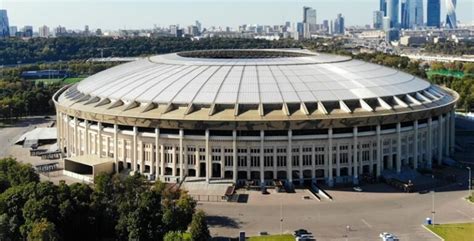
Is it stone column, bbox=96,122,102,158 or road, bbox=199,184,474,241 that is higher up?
stone column, bbox=96,122,102,158

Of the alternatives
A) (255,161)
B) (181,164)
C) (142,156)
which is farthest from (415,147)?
(142,156)

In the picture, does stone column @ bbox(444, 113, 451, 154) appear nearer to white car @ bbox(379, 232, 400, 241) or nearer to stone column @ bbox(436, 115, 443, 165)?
stone column @ bbox(436, 115, 443, 165)

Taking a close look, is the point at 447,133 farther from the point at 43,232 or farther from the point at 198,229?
the point at 43,232

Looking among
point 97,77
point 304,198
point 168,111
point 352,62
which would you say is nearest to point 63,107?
point 97,77

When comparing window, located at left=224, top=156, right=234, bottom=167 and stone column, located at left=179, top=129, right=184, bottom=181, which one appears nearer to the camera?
window, located at left=224, top=156, right=234, bottom=167

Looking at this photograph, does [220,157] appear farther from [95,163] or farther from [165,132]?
[95,163]

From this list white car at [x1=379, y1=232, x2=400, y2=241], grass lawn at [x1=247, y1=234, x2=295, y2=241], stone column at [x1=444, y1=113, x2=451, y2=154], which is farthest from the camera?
stone column at [x1=444, y1=113, x2=451, y2=154]

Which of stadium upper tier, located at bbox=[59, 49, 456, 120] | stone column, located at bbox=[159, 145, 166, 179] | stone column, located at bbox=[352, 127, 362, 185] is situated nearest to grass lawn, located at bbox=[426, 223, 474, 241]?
stone column, located at bbox=[352, 127, 362, 185]

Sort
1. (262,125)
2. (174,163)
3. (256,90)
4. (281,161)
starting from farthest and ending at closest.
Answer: (256,90), (174,163), (281,161), (262,125)
